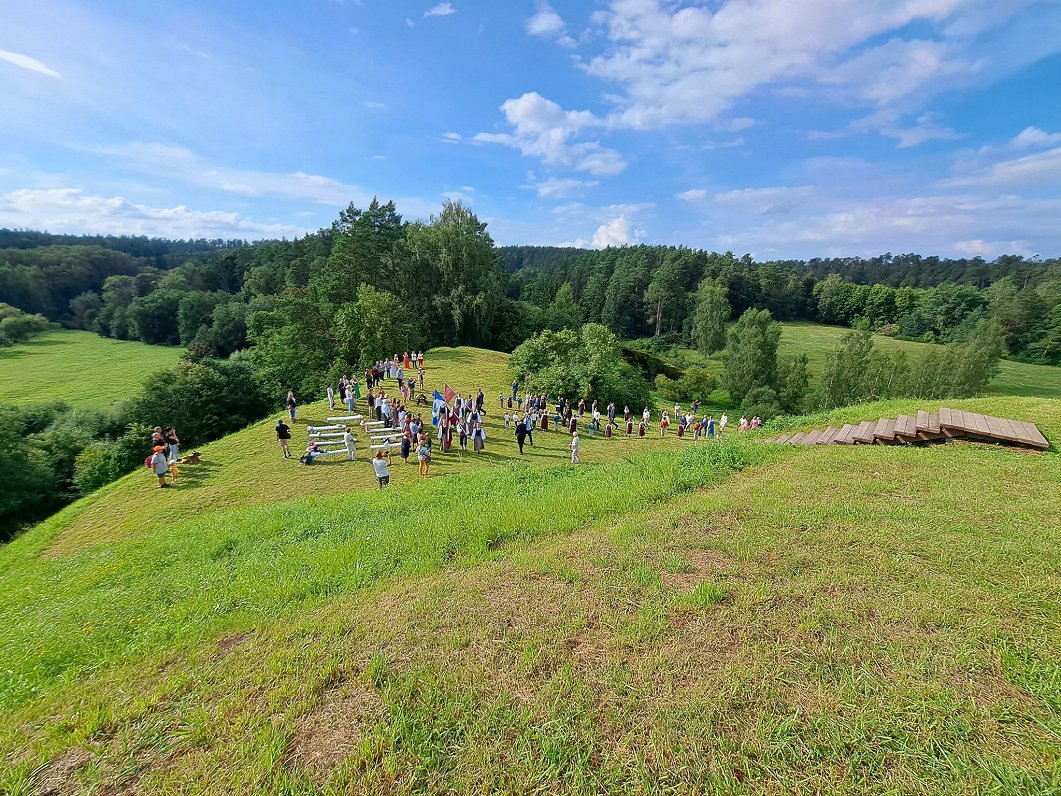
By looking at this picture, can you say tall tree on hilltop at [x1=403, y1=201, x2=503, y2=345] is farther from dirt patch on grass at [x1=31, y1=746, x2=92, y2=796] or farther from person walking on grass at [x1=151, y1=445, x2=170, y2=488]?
dirt patch on grass at [x1=31, y1=746, x2=92, y2=796]

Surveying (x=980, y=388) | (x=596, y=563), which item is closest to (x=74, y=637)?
(x=596, y=563)

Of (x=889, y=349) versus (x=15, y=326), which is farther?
(x=15, y=326)

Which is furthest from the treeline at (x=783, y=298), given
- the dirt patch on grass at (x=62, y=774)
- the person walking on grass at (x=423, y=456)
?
the dirt patch on grass at (x=62, y=774)

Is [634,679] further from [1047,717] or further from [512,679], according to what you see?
[1047,717]

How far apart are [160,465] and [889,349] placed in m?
83.9

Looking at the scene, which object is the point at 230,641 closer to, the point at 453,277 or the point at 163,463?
the point at 163,463

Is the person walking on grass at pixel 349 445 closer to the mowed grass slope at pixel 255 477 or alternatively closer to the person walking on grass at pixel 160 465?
the mowed grass slope at pixel 255 477

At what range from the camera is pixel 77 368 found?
2181 inches

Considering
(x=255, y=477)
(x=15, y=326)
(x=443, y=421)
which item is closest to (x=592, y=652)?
(x=443, y=421)

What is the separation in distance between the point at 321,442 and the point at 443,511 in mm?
11238

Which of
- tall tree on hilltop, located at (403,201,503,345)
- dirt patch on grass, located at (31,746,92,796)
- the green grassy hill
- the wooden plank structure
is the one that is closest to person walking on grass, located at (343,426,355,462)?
the green grassy hill

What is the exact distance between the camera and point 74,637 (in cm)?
570

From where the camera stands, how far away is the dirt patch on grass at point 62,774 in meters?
3.28

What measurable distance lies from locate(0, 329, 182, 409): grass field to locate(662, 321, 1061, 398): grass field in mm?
68247
